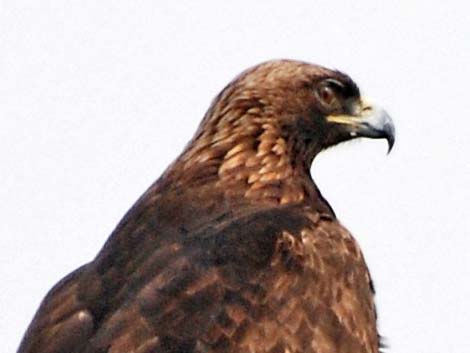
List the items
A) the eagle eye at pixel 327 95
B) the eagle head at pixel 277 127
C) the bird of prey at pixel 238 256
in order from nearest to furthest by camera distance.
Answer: the bird of prey at pixel 238 256 < the eagle head at pixel 277 127 < the eagle eye at pixel 327 95

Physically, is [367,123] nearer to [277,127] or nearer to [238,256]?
[277,127]

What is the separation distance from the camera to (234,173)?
17.2 m

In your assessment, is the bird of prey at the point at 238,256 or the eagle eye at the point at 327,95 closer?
the bird of prey at the point at 238,256

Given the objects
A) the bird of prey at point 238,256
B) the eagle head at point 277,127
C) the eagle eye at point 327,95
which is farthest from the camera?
the eagle eye at point 327,95

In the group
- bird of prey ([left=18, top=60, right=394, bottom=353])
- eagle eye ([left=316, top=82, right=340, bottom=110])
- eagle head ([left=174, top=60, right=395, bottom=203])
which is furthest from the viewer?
eagle eye ([left=316, top=82, right=340, bottom=110])

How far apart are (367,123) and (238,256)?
217cm

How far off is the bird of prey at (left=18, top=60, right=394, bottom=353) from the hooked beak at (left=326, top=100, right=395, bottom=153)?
1.6 inches

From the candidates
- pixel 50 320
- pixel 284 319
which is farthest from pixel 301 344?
pixel 50 320

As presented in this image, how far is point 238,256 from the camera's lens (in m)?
16.0

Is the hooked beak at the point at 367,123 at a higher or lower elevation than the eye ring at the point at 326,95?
lower

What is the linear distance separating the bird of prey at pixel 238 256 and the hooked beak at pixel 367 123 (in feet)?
0.14

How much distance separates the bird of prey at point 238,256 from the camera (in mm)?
15625

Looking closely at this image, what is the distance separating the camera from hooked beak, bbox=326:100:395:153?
706 inches

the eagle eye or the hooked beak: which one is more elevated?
the eagle eye
